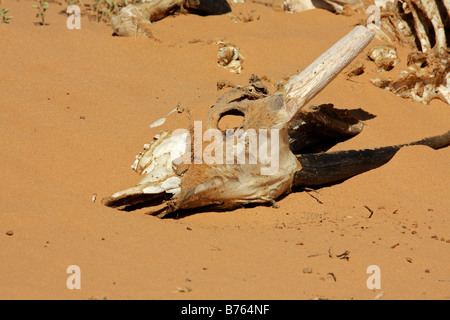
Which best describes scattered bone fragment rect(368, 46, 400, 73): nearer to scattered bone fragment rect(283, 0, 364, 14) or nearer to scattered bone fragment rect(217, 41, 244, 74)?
scattered bone fragment rect(217, 41, 244, 74)

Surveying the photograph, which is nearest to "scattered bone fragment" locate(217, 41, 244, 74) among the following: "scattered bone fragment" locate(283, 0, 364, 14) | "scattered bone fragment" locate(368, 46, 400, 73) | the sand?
the sand

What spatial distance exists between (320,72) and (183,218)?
5.16ft

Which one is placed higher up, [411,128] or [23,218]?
[411,128]

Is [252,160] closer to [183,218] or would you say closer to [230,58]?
[183,218]

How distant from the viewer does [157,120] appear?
4.74 metres

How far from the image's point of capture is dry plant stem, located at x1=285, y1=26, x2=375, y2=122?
4125 mm

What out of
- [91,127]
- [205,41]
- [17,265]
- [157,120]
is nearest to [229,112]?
[157,120]

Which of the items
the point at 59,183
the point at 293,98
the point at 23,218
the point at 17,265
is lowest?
the point at 17,265

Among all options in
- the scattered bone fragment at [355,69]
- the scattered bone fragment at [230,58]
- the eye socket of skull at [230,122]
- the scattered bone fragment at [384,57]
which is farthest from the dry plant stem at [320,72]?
the scattered bone fragment at [230,58]

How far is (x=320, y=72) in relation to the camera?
4254 mm

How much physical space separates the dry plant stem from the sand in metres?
0.77

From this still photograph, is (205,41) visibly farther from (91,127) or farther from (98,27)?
(91,127)

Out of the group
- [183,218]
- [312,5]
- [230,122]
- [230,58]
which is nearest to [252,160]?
[183,218]

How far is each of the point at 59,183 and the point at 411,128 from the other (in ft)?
11.4
